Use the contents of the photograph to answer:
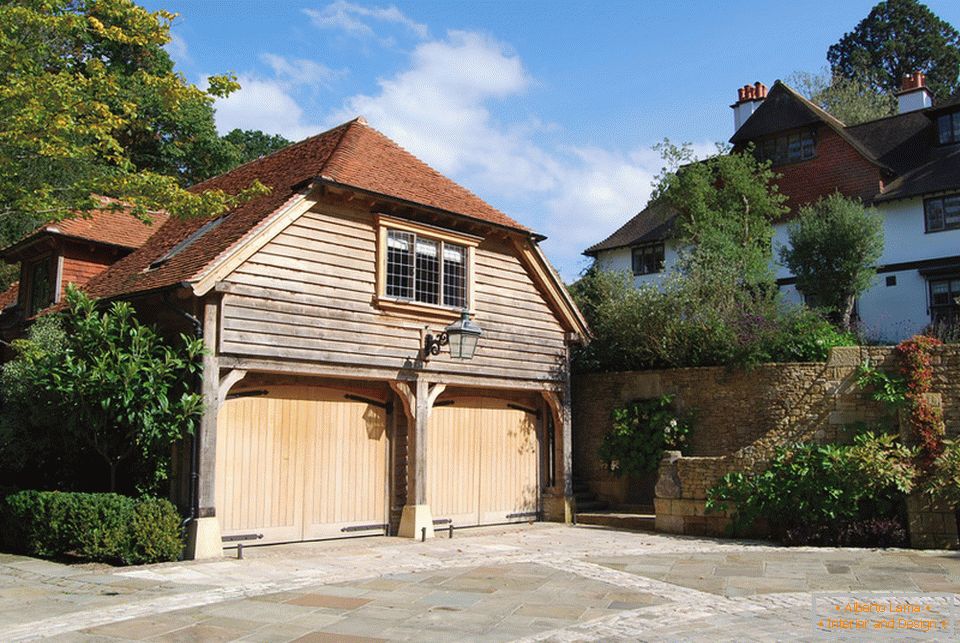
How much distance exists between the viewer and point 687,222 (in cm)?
2480

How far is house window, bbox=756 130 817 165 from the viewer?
87.2 feet

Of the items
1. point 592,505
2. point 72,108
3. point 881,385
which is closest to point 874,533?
point 881,385

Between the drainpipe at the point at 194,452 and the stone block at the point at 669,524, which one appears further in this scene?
the stone block at the point at 669,524

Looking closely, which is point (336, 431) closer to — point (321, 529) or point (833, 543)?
point (321, 529)

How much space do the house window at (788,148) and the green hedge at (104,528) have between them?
22.5m

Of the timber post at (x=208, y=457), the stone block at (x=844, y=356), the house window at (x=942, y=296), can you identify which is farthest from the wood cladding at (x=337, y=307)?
the house window at (x=942, y=296)

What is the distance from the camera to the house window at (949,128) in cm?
2547

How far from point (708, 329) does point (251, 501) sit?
950cm

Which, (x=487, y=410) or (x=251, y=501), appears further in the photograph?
(x=487, y=410)

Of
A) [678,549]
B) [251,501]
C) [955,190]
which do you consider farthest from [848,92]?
[251,501]

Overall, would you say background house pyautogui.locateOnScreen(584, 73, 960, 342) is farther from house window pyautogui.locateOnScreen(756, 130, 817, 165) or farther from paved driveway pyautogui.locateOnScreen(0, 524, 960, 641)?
paved driveway pyautogui.locateOnScreen(0, 524, 960, 641)

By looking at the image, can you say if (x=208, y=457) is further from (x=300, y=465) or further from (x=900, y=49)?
(x=900, y=49)

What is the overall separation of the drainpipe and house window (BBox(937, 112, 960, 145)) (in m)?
24.1

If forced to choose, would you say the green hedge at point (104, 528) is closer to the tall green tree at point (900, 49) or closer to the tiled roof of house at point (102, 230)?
the tiled roof of house at point (102, 230)
